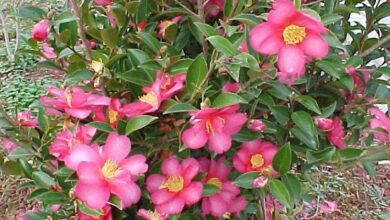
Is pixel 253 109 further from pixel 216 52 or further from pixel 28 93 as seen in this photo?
pixel 28 93

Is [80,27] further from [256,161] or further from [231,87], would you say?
[256,161]

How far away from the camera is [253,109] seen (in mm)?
1126

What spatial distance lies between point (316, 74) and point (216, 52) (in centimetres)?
34

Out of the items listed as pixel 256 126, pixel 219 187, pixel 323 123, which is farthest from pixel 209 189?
pixel 323 123

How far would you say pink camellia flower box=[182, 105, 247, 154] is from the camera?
3.20ft

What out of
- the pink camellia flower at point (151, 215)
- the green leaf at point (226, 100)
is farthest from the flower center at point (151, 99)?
the pink camellia flower at point (151, 215)

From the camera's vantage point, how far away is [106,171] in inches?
37.9

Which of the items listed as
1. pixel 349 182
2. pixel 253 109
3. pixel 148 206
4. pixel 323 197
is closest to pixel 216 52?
pixel 253 109

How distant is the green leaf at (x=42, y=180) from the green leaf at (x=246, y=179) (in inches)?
14.5

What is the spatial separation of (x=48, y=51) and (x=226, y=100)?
1.61 ft

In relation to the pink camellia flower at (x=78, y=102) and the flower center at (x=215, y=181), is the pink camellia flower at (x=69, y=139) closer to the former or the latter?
the pink camellia flower at (x=78, y=102)

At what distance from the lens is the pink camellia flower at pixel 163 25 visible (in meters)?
1.19

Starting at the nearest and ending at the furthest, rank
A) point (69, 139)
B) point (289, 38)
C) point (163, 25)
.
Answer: point (289, 38)
point (69, 139)
point (163, 25)

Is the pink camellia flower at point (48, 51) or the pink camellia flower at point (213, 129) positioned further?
the pink camellia flower at point (48, 51)
